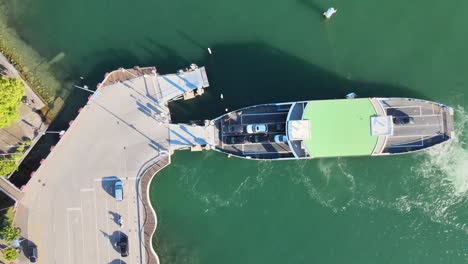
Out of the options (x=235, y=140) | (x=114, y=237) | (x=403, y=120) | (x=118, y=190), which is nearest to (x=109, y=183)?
(x=118, y=190)

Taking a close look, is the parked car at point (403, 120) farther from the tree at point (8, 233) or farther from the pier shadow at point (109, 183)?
the tree at point (8, 233)

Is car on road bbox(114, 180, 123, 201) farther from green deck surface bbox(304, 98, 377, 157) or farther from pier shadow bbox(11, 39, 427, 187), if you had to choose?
green deck surface bbox(304, 98, 377, 157)

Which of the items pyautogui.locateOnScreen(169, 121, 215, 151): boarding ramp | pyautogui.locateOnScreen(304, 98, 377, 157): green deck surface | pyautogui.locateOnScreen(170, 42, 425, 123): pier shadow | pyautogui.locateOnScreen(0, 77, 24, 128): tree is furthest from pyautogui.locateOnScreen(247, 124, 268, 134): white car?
pyautogui.locateOnScreen(0, 77, 24, 128): tree

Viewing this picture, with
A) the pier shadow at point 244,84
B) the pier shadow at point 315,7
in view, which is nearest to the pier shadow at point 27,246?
the pier shadow at point 244,84

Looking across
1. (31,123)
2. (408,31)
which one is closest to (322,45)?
(408,31)

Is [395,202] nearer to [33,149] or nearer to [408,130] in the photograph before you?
[408,130]

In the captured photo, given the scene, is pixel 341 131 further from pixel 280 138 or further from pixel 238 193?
pixel 238 193

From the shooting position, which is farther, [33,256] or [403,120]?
[33,256]

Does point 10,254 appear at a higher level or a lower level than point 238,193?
lower
